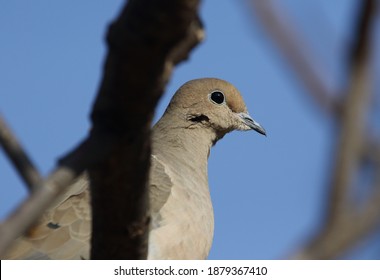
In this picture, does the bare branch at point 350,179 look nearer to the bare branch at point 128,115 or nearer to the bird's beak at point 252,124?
the bare branch at point 128,115

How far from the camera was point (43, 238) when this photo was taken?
3.89 meters

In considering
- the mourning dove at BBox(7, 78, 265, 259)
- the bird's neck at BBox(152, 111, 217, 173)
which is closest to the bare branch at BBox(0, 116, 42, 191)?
the mourning dove at BBox(7, 78, 265, 259)

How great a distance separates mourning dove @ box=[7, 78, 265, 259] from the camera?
3.86 meters

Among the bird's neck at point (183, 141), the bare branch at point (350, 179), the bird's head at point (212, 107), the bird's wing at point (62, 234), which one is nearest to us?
the bare branch at point (350, 179)

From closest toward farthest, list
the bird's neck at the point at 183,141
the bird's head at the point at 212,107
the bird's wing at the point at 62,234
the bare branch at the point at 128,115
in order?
the bare branch at the point at 128,115
the bird's wing at the point at 62,234
the bird's neck at the point at 183,141
the bird's head at the point at 212,107

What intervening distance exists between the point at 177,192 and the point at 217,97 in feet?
5.05

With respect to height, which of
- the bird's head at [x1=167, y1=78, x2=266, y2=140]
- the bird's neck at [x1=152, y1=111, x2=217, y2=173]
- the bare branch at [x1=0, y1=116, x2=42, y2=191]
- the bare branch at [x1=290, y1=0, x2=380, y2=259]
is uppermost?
the bird's head at [x1=167, y1=78, x2=266, y2=140]

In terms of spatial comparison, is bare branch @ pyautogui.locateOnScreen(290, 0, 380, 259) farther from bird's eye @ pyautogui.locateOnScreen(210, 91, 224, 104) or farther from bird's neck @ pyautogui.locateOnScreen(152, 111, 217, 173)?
bird's eye @ pyautogui.locateOnScreen(210, 91, 224, 104)

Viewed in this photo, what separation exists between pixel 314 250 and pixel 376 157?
0.18 meters

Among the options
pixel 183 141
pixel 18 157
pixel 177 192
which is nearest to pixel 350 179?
pixel 18 157

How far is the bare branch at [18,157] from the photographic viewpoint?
136cm

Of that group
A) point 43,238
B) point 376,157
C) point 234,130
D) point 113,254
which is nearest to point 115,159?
point 113,254

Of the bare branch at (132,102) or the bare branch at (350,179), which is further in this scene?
the bare branch at (132,102)

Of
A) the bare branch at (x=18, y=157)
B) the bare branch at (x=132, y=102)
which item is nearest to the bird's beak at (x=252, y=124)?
the bare branch at (x=132, y=102)
